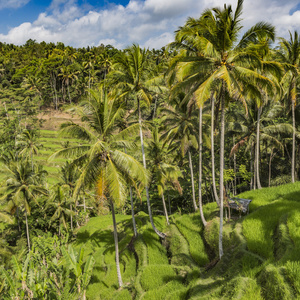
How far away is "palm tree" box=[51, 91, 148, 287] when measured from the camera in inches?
396

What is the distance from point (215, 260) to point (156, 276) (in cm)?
286

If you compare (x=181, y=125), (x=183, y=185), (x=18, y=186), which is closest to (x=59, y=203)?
(x=18, y=186)

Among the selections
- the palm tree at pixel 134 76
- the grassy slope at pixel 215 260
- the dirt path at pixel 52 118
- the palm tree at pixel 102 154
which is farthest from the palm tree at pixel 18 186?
the dirt path at pixel 52 118

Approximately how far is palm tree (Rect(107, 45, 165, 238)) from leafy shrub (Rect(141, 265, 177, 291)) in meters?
7.41

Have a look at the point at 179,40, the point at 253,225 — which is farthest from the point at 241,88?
the point at 253,225

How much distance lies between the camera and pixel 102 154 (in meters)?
10.5

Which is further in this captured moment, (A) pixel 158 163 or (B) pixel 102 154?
(A) pixel 158 163

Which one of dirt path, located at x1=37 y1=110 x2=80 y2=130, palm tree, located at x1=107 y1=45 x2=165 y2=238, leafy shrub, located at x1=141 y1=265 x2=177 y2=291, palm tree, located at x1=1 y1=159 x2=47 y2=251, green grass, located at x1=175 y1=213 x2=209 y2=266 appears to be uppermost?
dirt path, located at x1=37 y1=110 x2=80 y2=130

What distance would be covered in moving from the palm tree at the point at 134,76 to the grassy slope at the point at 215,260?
7251 millimetres

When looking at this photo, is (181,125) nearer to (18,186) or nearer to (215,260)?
(215,260)

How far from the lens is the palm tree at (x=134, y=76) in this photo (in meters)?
13.0

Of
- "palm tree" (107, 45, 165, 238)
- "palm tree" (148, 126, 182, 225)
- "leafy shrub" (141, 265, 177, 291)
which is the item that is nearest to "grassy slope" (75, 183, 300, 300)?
"leafy shrub" (141, 265, 177, 291)

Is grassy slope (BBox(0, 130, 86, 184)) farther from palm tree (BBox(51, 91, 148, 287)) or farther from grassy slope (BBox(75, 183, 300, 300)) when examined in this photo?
palm tree (BBox(51, 91, 148, 287))

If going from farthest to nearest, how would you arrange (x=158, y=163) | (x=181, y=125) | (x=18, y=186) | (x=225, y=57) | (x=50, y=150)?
(x=50, y=150) → (x=18, y=186) → (x=158, y=163) → (x=181, y=125) → (x=225, y=57)
